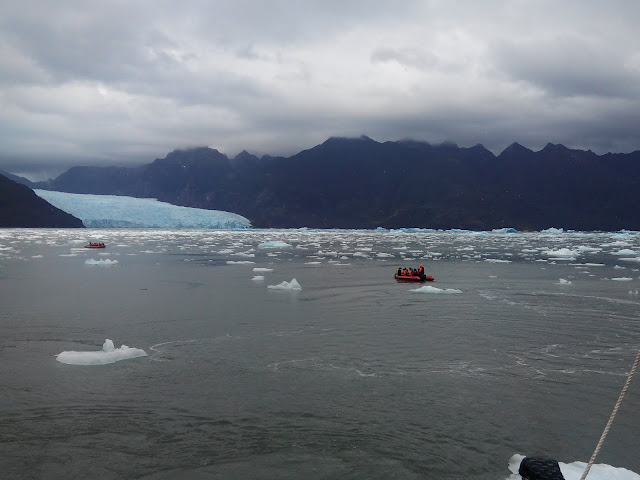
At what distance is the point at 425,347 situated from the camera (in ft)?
49.0

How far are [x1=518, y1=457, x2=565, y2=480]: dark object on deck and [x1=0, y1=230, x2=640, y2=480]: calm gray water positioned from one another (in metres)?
0.99

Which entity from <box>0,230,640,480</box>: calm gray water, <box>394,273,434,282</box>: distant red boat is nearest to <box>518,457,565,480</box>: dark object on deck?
<box>0,230,640,480</box>: calm gray water

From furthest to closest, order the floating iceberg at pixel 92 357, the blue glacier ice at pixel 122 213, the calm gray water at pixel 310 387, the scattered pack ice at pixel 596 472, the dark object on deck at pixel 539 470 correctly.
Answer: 1. the blue glacier ice at pixel 122 213
2. the floating iceberg at pixel 92 357
3. the calm gray water at pixel 310 387
4. the scattered pack ice at pixel 596 472
5. the dark object on deck at pixel 539 470

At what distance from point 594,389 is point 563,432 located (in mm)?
2774

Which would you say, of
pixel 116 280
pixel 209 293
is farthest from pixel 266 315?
pixel 116 280

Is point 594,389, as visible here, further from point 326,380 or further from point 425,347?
point 326,380

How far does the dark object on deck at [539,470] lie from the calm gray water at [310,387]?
3.25ft

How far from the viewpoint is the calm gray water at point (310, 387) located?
8194mm

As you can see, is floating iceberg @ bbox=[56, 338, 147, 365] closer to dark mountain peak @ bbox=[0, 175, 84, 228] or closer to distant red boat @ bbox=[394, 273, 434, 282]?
distant red boat @ bbox=[394, 273, 434, 282]

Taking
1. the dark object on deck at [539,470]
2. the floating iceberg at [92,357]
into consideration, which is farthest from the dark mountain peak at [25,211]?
the dark object on deck at [539,470]

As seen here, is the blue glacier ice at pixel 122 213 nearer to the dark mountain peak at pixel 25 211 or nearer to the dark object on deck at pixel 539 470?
the dark mountain peak at pixel 25 211

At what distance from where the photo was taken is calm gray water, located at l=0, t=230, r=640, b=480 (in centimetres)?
819

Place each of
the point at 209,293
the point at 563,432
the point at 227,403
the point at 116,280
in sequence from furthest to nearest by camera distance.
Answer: the point at 116,280
the point at 209,293
the point at 227,403
the point at 563,432

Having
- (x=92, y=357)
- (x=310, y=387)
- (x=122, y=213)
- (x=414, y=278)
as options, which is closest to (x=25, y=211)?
(x=122, y=213)
